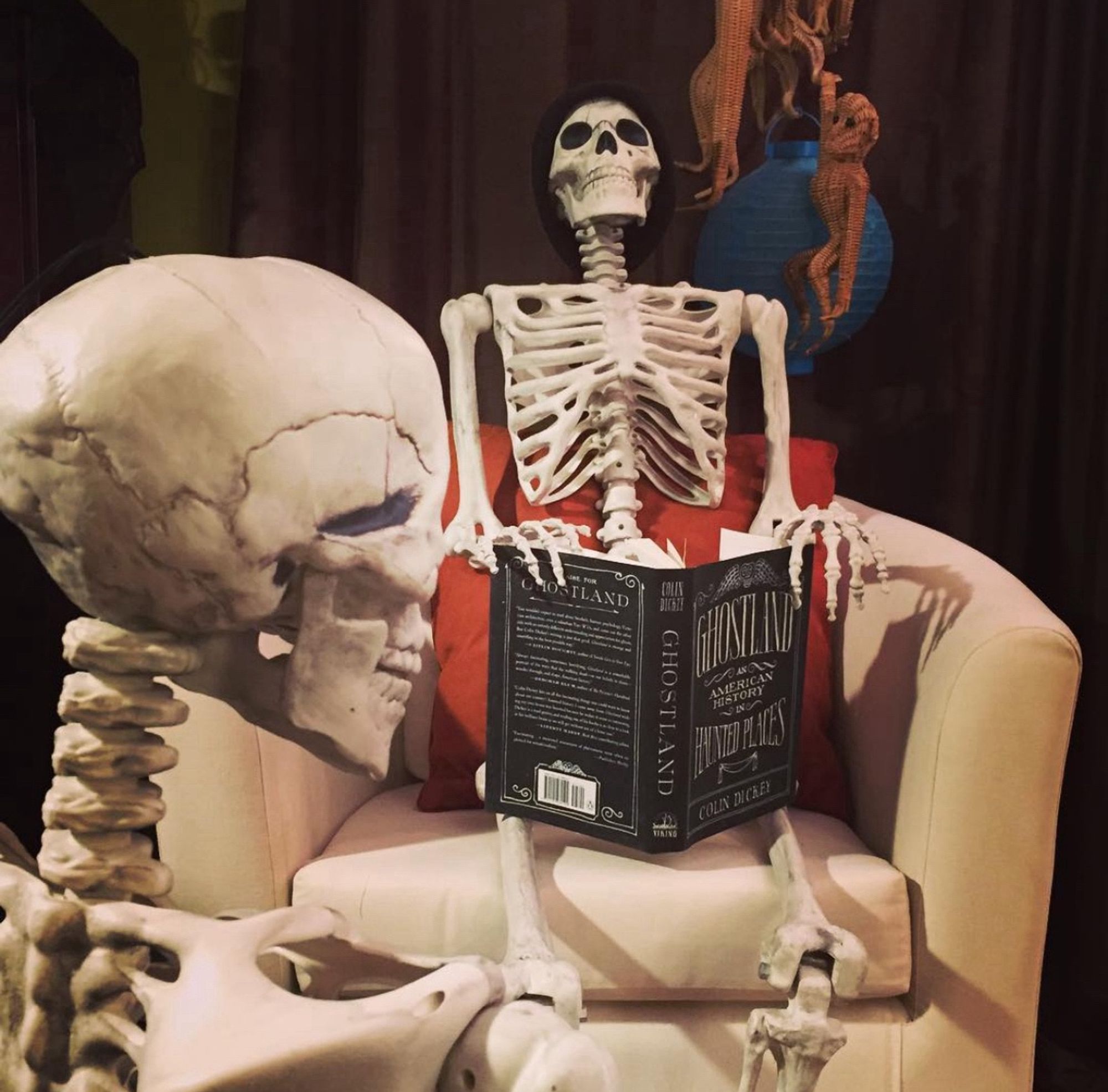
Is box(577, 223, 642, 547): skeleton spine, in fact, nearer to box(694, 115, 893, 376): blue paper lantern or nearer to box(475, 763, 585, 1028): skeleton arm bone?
box(475, 763, 585, 1028): skeleton arm bone

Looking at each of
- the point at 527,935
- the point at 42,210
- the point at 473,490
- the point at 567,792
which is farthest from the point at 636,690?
the point at 42,210

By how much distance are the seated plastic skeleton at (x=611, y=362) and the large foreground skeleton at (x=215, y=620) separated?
2.47 feet

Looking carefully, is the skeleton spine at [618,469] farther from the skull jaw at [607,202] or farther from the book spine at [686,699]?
the book spine at [686,699]

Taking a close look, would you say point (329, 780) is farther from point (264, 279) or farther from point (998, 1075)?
point (264, 279)

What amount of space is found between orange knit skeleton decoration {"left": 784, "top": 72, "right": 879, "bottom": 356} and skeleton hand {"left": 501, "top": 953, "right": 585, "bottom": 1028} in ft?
4.02

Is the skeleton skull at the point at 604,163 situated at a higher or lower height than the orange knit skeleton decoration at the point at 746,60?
lower

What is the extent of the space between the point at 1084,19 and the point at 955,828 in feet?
5.04

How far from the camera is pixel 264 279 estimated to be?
751mm

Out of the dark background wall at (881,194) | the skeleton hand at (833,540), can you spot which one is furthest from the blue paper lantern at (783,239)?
the skeleton hand at (833,540)

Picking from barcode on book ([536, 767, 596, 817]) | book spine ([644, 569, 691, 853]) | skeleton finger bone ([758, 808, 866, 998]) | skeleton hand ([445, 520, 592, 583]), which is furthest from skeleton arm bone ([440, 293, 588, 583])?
skeleton finger bone ([758, 808, 866, 998])

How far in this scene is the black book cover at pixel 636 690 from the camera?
4.17 ft

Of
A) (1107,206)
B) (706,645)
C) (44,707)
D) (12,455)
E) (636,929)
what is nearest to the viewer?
(12,455)

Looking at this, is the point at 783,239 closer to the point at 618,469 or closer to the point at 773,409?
the point at 773,409

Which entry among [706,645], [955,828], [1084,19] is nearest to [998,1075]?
[955,828]
